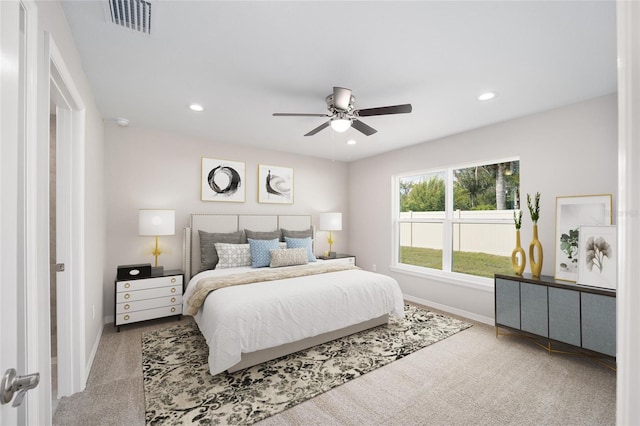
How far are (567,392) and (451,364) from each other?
0.82 metres

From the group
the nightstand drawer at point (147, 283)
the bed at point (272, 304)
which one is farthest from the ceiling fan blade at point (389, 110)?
the nightstand drawer at point (147, 283)

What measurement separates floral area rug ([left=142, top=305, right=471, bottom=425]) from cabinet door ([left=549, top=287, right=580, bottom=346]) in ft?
3.08

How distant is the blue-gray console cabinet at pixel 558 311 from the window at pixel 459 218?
0.68 metres

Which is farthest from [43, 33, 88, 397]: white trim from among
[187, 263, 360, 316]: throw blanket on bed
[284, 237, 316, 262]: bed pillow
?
[284, 237, 316, 262]: bed pillow

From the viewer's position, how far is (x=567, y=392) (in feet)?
7.26

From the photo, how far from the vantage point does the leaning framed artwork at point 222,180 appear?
14.4 feet

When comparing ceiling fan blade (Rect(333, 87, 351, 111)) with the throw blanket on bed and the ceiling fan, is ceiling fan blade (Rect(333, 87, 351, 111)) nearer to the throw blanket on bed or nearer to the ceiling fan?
the ceiling fan

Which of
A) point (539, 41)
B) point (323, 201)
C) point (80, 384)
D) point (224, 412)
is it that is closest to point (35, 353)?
point (224, 412)

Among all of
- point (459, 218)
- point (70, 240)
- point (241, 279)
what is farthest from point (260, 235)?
point (459, 218)

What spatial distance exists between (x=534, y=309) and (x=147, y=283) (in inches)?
170

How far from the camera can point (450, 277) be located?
4152 mm

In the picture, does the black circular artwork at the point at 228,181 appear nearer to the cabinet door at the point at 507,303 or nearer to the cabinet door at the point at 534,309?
the cabinet door at the point at 507,303

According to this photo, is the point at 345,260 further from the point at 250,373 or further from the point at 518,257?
the point at 250,373

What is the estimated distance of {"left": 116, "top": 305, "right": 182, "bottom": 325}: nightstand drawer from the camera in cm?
335
